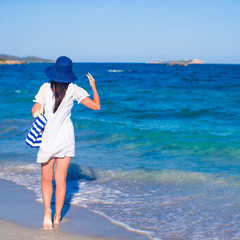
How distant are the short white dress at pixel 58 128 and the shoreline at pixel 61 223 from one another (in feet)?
2.62

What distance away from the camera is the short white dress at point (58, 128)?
3584 millimetres

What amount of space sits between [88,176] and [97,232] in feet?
7.67

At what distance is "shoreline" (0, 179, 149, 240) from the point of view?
12.4 feet

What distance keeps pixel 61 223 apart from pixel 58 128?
3.79ft

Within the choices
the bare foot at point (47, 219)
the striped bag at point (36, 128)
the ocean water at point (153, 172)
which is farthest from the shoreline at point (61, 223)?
the striped bag at point (36, 128)

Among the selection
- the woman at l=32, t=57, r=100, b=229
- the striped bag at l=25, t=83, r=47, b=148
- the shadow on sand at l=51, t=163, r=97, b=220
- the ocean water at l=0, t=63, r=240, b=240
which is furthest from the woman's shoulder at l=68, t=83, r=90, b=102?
the shadow on sand at l=51, t=163, r=97, b=220

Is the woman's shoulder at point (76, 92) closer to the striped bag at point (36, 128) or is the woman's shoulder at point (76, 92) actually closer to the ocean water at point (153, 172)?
the striped bag at point (36, 128)

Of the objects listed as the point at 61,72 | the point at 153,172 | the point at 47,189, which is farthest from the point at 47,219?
the point at 153,172

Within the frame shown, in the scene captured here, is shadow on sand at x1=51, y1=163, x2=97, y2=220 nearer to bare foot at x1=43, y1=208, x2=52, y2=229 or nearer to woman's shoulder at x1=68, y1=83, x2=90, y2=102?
bare foot at x1=43, y1=208, x2=52, y2=229

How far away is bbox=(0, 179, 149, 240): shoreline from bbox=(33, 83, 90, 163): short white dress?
799mm

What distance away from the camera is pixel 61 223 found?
4078 millimetres

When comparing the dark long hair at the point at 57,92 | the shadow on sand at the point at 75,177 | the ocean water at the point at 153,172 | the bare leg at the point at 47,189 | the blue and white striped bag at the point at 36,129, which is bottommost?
the shadow on sand at the point at 75,177

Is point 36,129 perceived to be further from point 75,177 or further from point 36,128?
point 75,177

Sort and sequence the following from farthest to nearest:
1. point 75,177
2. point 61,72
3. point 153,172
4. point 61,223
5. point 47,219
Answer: point 153,172
point 75,177
point 61,223
point 47,219
point 61,72
